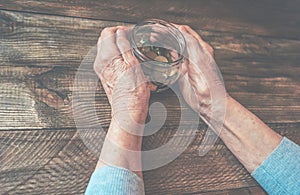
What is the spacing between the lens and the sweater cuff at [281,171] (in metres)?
0.78

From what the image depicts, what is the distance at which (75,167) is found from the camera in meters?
0.77

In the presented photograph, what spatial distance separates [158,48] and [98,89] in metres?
0.16

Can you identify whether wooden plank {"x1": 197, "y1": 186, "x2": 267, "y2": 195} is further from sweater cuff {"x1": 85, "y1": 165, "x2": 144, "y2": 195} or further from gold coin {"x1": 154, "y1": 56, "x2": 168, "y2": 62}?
gold coin {"x1": 154, "y1": 56, "x2": 168, "y2": 62}

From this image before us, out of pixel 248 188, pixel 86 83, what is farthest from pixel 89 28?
pixel 248 188

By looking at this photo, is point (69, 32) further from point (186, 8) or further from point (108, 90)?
point (186, 8)

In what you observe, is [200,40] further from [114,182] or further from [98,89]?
[114,182]

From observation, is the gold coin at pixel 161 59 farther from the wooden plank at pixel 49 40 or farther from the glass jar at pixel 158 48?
the wooden plank at pixel 49 40

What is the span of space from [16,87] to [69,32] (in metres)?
0.19

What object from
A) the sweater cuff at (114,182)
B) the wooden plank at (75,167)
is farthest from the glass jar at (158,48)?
the sweater cuff at (114,182)

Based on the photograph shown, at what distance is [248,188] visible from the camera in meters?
0.84

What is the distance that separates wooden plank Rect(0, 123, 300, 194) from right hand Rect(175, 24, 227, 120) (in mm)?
59

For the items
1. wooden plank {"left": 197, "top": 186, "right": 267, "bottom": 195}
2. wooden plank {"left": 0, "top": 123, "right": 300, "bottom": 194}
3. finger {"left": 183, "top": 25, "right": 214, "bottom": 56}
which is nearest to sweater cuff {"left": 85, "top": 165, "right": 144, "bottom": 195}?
wooden plank {"left": 0, "top": 123, "right": 300, "bottom": 194}

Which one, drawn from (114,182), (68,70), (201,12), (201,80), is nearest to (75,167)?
(114,182)

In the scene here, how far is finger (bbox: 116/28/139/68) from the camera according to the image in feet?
2.72
